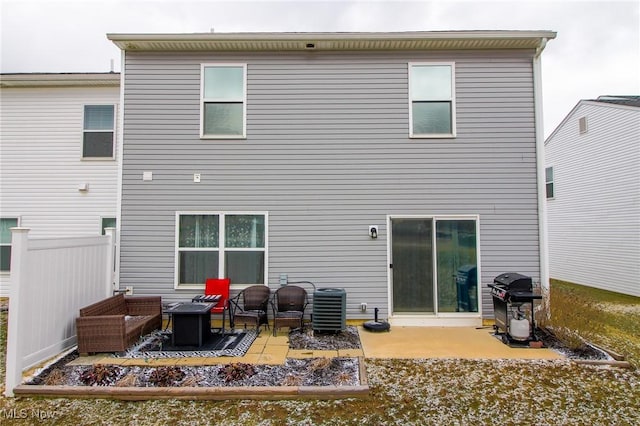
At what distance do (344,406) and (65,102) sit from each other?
9.89m

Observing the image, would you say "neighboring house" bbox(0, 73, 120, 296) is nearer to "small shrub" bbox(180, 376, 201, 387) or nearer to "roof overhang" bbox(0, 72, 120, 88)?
"roof overhang" bbox(0, 72, 120, 88)

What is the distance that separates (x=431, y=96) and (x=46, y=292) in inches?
280

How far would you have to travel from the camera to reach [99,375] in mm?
4094

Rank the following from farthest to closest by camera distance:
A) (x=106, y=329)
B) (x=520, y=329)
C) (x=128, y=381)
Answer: (x=520, y=329)
(x=106, y=329)
(x=128, y=381)

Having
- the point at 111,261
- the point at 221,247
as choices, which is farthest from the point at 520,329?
the point at 111,261

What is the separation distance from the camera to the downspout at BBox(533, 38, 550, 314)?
21.0 ft

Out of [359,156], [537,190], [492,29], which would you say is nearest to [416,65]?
[492,29]

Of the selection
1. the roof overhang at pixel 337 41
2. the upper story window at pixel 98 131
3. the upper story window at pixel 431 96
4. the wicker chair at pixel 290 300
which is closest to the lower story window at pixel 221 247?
the wicker chair at pixel 290 300

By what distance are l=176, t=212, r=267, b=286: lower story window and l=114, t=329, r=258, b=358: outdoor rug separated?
3.79 ft

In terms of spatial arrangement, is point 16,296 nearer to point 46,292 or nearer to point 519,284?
point 46,292

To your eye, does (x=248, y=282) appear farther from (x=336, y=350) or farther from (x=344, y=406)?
(x=344, y=406)
